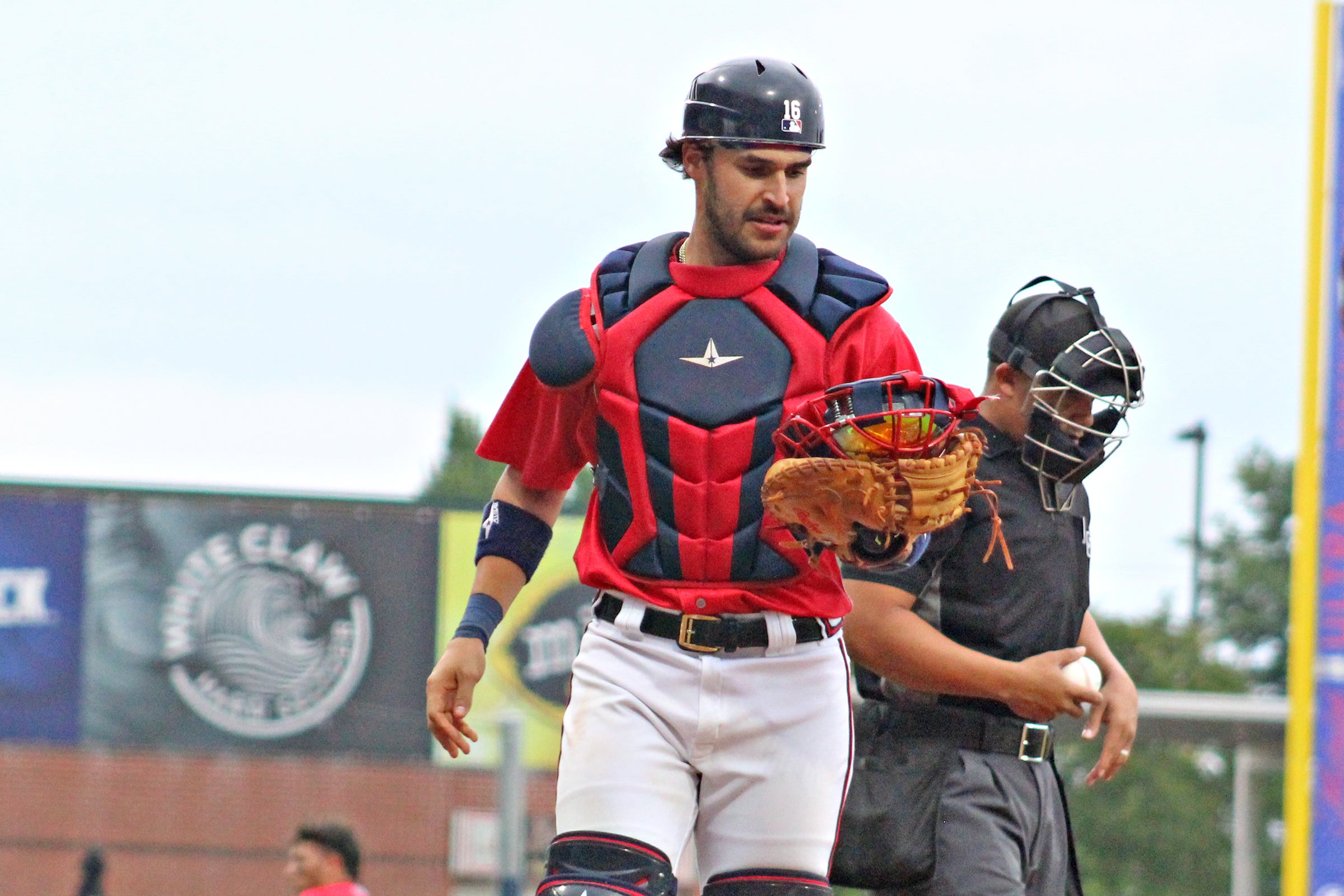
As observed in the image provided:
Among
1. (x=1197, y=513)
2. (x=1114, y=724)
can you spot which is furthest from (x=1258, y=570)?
(x=1114, y=724)

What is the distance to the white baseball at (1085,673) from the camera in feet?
15.1

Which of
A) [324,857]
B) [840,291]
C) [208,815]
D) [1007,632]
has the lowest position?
[208,815]

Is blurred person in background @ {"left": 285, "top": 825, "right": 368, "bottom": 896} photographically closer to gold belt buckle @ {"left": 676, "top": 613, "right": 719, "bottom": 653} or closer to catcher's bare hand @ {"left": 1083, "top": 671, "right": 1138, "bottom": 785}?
catcher's bare hand @ {"left": 1083, "top": 671, "right": 1138, "bottom": 785}

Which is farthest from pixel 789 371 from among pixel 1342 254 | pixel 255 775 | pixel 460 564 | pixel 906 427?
pixel 255 775

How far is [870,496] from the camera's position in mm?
3955

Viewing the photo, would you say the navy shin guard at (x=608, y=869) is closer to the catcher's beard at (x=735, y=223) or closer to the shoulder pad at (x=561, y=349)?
the shoulder pad at (x=561, y=349)

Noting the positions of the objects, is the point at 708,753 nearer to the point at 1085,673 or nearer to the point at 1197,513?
the point at 1085,673

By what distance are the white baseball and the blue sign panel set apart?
27294mm

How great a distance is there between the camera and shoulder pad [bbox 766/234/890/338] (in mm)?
4375

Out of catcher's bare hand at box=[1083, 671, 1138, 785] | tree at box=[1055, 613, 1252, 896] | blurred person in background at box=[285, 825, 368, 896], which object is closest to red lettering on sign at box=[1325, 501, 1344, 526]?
blurred person in background at box=[285, 825, 368, 896]

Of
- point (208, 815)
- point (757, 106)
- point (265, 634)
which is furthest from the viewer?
point (208, 815)

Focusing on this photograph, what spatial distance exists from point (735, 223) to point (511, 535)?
3.14ft

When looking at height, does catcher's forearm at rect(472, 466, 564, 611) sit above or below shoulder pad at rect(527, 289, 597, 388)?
below

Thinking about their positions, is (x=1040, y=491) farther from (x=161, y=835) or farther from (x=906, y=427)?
(x=161, y=835)
